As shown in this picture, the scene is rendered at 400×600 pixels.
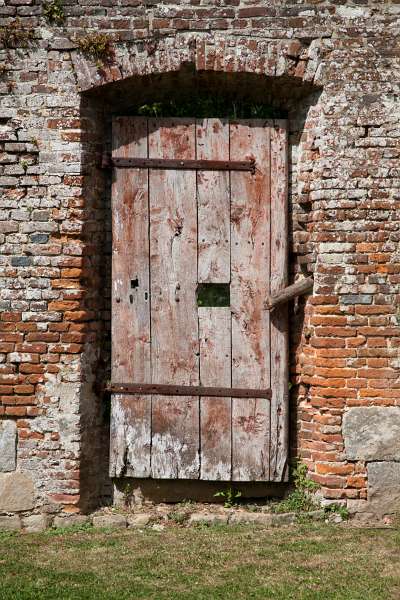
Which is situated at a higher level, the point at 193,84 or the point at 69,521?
the point at 193,84

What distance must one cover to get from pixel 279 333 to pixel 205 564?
1.82 m

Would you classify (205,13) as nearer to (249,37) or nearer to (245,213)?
(249,37)

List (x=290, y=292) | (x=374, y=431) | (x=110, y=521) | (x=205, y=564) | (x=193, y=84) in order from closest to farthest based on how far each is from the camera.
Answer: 1. (x=205, y=564)
2. (x=374, y=431)
3. (x=110, y=521)
4. (x=290, y=292)
5. (x=193, y=84)

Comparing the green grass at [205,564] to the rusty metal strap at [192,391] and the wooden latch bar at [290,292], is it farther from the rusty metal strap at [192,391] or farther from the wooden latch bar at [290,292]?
the wooden latch bar at [290,292]

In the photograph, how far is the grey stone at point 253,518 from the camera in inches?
235

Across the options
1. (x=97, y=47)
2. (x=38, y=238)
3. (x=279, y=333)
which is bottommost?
(x=279, y=333)

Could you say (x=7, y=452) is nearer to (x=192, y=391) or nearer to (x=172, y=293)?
(x=192, y=391)

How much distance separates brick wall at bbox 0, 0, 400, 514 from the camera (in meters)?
5.91

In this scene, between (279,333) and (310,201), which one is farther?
(279,333)

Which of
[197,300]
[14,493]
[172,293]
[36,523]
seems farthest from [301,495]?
[14,493]

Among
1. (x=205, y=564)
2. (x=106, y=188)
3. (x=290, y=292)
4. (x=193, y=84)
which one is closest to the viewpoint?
(x=205, y=564)

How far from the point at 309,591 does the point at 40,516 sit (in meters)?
2.15

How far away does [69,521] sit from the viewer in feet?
19.6

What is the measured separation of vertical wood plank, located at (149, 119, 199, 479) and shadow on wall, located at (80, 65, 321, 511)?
36 cm
